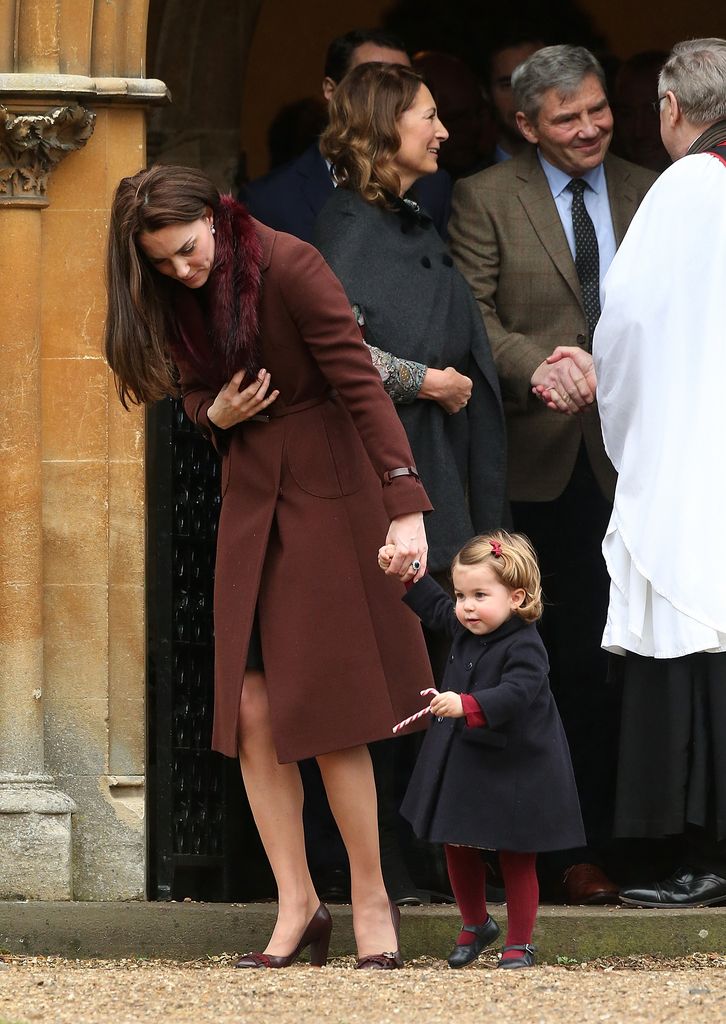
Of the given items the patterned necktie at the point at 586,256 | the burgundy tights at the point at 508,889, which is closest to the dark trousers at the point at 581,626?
the patterned necktie at the point at 586,256

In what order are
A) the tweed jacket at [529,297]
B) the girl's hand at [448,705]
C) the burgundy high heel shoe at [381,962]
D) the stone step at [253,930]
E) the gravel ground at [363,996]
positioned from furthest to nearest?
the tweed jacket at [529,297]
the stone step at [253,930]
the burgundy high heel shoe at [381,962]
the girl's hand at [448,705]
the gravel ground at [363,996]

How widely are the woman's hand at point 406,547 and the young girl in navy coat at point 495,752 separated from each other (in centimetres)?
2

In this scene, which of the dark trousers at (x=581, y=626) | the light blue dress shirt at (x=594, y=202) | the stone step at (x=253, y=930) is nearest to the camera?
the stone step at (x=253, y=930)

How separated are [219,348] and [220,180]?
297 cm

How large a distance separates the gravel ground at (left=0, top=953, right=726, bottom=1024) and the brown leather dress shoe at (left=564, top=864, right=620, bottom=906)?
0.76 m

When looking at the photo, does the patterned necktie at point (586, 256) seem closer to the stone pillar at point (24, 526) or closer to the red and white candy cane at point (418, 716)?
the stone pillar at point (24, 526)

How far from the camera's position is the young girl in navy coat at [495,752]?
5.03 m

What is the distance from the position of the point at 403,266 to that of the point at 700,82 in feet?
3.19

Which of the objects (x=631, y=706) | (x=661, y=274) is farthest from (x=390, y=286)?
(x=631, y=706)

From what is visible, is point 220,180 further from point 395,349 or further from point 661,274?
point 661,274

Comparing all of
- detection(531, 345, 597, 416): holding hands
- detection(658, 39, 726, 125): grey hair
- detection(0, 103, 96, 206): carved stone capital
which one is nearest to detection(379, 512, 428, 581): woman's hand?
detection(531, 345, 597, 416): holding hands

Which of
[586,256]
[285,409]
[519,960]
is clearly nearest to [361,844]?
[519,960]

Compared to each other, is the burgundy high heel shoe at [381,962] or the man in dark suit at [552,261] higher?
the man in dark suit at [552,261]

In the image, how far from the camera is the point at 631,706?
5.67 m
